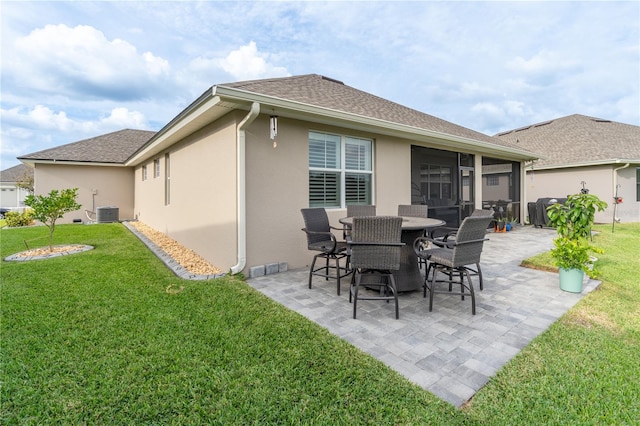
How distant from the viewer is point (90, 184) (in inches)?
518

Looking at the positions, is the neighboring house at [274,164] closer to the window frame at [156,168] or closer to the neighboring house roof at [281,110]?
the neighboring house roof at [281,110]

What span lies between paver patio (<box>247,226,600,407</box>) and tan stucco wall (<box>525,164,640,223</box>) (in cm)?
1020

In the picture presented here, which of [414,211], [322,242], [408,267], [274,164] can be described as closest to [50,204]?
[274,164]

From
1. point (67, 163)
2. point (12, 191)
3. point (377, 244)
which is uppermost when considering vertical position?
point (67, 163)

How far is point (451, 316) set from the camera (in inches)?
125

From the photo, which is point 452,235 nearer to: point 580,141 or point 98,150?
point 580,141

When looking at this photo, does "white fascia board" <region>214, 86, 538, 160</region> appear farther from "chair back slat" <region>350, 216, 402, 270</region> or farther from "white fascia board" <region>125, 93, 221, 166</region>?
"chair back slat" <region>350, 216, 402, 270</region>

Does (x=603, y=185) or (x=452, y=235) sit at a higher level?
(x=603, y=185)

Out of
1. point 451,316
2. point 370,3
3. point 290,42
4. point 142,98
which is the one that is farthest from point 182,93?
point 451,316

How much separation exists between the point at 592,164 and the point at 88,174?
21.9m

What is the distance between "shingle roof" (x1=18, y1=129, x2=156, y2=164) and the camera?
40.8ft

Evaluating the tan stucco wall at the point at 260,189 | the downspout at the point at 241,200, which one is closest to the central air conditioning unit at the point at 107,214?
the tan stucco wall at the point at 260,189

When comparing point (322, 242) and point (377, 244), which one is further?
point (322, 242)

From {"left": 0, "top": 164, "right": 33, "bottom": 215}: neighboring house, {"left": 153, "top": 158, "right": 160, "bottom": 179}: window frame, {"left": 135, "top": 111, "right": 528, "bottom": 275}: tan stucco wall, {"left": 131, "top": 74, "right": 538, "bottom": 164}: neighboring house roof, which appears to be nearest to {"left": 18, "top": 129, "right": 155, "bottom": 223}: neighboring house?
{"left": 153, "top": 158, "right": 160, "bottom": 179}: window frame
